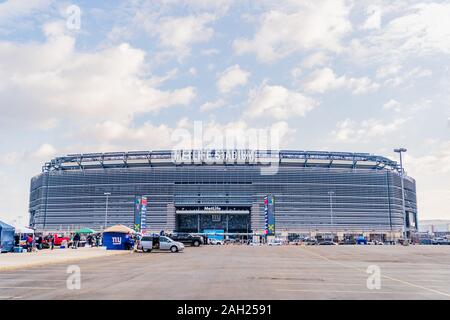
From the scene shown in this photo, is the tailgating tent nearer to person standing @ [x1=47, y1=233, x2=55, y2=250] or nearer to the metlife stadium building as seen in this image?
person standing @ [x1=47, y1=233, x2=55, y2=250]

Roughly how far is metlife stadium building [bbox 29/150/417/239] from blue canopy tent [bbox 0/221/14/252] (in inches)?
4513

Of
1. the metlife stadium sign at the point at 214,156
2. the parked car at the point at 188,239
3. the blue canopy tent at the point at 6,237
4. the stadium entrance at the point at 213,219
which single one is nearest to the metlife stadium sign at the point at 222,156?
the metlife stadium sign at the point at 214,156

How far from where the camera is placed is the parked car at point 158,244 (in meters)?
42.0

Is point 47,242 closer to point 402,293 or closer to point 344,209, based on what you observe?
point 402,293

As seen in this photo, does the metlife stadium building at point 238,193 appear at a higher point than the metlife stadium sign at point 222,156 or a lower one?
lower

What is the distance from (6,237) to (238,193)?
122 m

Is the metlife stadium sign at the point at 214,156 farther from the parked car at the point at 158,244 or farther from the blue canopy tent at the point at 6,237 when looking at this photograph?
the blue canopy tent at the point at 6,237

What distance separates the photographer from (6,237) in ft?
113

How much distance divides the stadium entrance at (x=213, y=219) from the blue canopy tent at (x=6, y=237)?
119 m

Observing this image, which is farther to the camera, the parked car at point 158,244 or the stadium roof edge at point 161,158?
the stadium roof edge at point 161,158

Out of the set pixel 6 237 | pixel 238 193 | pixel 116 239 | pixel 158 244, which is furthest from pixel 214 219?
pixel 6 237

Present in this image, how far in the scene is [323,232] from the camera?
6014 inches

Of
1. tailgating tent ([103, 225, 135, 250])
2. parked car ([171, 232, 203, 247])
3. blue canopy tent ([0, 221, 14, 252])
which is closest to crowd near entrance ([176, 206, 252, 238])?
parked car ([171, 232, 203, 247])
